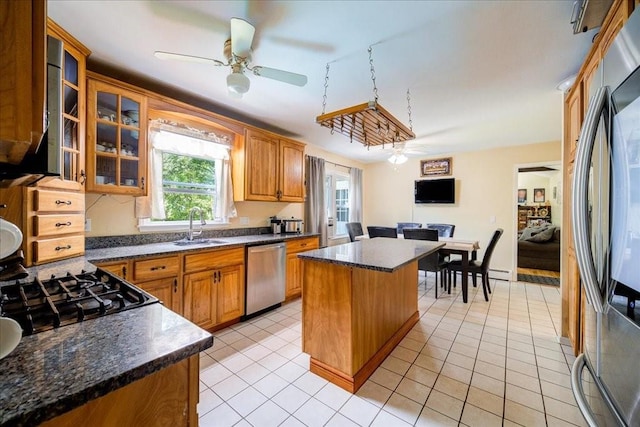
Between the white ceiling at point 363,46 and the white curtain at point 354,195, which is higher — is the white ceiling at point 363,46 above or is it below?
above

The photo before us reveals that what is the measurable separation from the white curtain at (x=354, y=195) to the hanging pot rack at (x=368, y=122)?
9.38 feet

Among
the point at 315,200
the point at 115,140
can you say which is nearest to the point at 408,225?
the point at 315,200

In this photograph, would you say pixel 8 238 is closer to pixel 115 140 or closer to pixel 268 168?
pixel 115 140

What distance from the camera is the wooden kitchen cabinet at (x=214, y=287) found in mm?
2363

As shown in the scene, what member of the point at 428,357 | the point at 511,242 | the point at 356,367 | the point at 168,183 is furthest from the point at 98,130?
the point at 511,242

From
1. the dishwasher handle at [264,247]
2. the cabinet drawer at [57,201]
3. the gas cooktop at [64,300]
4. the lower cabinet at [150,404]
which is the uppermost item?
the cabinet drawer at [57,201]

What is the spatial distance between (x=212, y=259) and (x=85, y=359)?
1.95 meters

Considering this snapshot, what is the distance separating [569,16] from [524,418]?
246 centimetres

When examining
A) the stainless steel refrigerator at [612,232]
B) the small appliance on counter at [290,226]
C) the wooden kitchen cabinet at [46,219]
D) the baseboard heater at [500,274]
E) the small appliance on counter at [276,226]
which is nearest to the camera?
the stainless steel refrigerator at [612,232]

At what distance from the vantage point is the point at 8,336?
0.55 m

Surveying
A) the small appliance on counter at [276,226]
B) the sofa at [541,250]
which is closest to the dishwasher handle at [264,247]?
the small appliance on counter at [276,226]

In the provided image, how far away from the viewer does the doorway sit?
15.3ft

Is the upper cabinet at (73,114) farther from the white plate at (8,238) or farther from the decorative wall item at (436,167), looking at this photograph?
the decorative wall item at (436,167)

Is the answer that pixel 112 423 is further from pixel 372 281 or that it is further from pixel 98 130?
pixel 98 130
